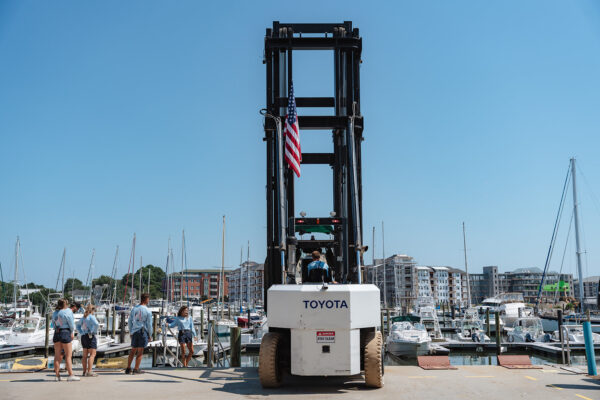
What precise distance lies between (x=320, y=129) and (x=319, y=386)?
23.2 feet

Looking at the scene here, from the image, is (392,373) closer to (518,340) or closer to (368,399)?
(368,399)

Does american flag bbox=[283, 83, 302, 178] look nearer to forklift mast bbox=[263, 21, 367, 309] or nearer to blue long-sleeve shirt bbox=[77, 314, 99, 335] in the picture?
forklift mast bbox=[263, 21, 367, 309]

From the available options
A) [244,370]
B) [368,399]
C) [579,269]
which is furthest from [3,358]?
[579,269]

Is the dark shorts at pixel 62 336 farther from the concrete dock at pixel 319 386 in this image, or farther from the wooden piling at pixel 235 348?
the wooden piling at pixel 235 348

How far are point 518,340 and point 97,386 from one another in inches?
1578

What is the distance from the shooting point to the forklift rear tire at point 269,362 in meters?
10.6

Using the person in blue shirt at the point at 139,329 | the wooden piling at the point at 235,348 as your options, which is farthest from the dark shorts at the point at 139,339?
the wooden piling at the point at 235,348

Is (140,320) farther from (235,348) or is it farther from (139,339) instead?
(235,348)

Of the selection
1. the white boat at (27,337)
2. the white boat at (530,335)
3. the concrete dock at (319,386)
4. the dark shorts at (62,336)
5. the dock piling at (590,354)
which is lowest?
the white boat at (530,335)

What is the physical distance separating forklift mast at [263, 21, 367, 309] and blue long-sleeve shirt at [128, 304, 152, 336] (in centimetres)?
320

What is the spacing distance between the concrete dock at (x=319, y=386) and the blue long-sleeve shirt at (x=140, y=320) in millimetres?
1093

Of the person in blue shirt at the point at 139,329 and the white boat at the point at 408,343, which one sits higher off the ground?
the person in blue shirt at the point at 139,329

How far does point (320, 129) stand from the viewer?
587 inches

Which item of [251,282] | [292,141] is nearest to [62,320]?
[292,141]
